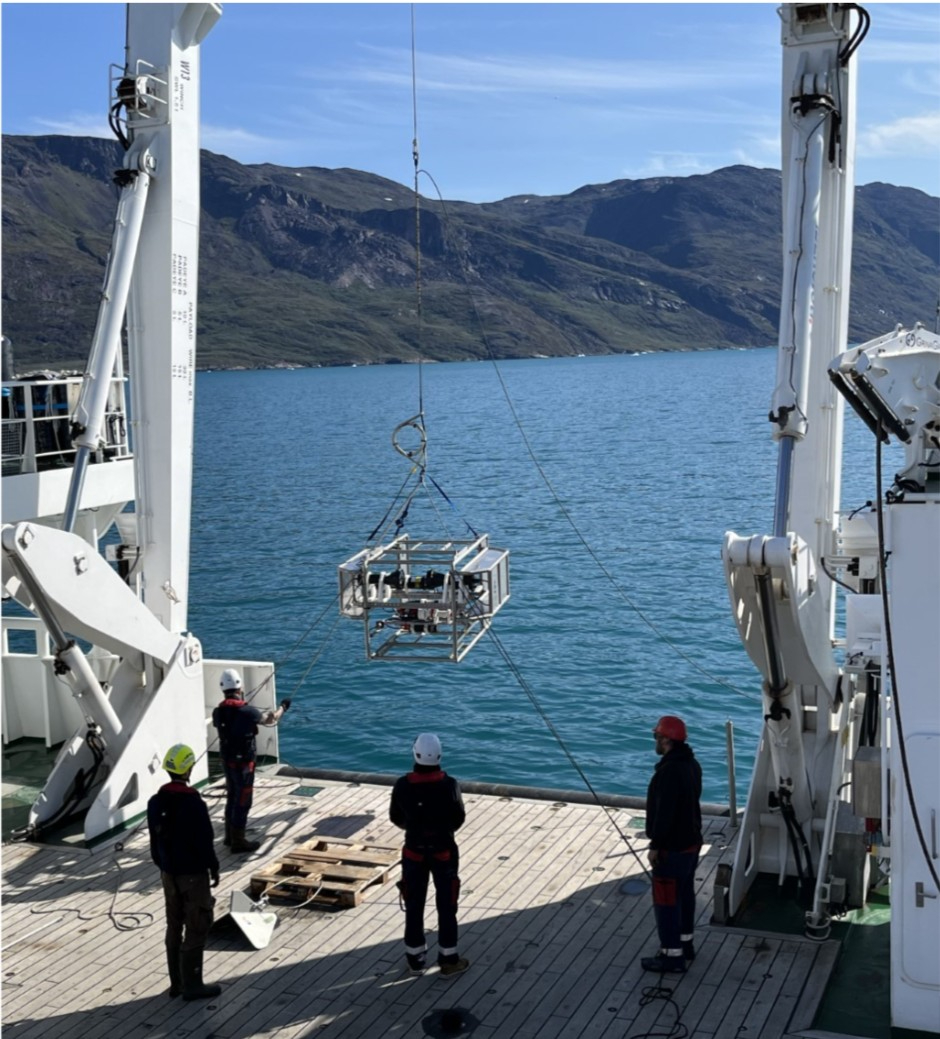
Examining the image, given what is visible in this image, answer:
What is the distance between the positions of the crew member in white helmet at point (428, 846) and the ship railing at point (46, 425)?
759 centimetres

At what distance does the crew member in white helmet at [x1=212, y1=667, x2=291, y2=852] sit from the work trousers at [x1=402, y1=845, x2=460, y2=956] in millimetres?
2782

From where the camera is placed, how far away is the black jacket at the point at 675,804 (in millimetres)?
8922

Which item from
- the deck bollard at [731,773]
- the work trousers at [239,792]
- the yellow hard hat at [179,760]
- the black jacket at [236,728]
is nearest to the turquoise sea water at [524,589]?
the black jacket at [236,728]

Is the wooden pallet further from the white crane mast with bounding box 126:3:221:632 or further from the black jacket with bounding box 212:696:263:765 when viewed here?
the white crane mast with bounding box 126:3:221:632

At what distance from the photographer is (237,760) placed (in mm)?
11461

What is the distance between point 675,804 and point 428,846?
69.8 inches

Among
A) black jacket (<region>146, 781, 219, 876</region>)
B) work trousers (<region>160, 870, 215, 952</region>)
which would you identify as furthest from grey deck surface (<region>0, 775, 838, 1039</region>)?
black jacket (<region>146, 781, 219, 876</region>)

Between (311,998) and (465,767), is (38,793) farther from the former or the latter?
(465,767)

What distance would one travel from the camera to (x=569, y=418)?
10262cm

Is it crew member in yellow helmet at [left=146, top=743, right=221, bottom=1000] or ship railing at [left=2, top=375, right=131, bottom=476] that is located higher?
ship railing at [left=2, top=375, right=131, bottom=476]

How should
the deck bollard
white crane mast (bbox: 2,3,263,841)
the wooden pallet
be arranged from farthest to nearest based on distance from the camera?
white crane mast (bbox: 2,3,263,841) → the deck bollard → the wooden pallet

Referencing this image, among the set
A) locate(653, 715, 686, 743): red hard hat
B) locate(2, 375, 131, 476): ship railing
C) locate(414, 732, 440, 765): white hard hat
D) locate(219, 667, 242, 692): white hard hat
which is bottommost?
locate(219, 667, 242, 692): white hard hat

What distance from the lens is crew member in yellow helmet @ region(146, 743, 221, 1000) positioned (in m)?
8.67

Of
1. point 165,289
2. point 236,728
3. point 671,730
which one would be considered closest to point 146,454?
point 165,289
